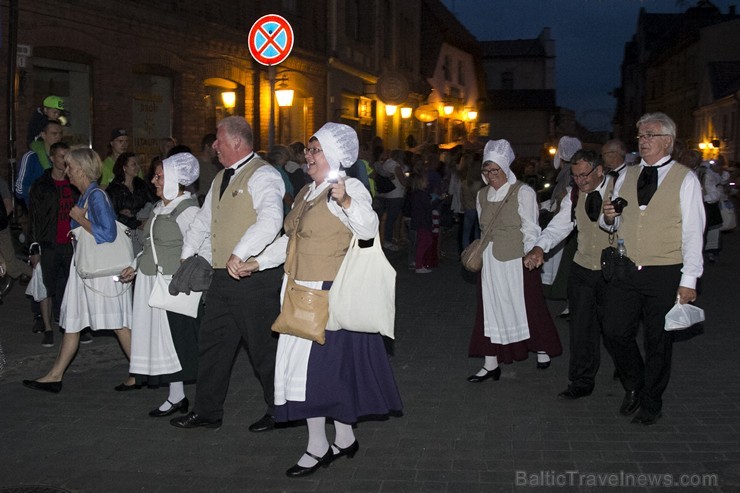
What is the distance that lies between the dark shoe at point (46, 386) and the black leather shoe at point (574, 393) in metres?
3.97

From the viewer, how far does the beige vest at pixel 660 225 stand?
5859 mm

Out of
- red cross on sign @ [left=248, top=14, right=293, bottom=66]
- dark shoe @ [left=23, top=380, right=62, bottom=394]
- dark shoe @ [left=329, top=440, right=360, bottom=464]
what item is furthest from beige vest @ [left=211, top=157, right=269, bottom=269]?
red cross on sign @ [left=248, top=14, right=293, bottom=66]

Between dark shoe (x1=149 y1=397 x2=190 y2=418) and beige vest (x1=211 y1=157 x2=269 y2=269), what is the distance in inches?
49.4

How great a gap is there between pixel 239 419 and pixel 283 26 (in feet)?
29.8

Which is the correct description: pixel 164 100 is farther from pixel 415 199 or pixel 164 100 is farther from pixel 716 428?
pixel 716 428

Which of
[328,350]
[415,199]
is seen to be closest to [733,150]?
[415,199]

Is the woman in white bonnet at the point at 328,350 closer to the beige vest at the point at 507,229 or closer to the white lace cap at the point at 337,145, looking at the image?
the white lace cap at the point at 337,145

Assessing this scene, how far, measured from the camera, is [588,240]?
21.4 feet

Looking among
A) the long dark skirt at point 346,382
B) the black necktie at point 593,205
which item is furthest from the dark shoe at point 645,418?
the long dark skirt at point 346,382

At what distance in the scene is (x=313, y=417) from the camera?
526 cm

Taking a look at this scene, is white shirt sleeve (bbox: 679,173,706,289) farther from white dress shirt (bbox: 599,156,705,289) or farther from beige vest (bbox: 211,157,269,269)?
beige vest (bbox: 211,157,269,269)

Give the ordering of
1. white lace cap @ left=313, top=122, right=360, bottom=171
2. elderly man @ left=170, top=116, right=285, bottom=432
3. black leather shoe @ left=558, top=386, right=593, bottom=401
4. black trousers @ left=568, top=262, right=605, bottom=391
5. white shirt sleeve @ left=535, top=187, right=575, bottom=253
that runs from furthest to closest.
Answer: white shirt sleeve @ left=535, top=187, right=575, bottom=253 → black leather shoe @ left=558, top=386, right=593, bottom=401 → black trousers @ left=568, top=262, right=605, bottom=391 → elderly man @ left=170, top=116, right=285, bottom=432 → white lace cap @ left=313, top=122, right=360, bottom=171

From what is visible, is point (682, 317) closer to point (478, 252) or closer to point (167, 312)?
point (478, 252)

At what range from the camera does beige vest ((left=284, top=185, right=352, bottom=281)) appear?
5.18 m
